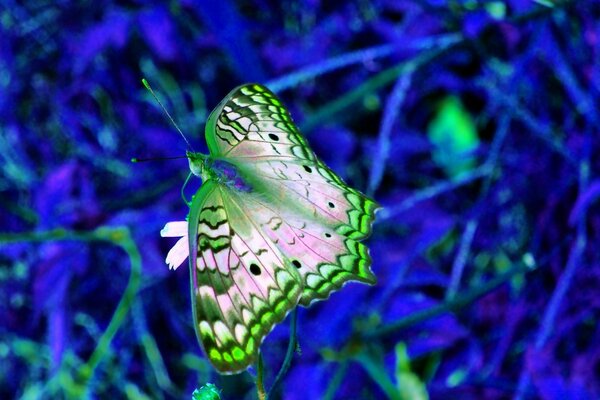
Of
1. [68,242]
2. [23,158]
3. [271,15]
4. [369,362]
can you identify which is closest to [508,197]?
[369,362]

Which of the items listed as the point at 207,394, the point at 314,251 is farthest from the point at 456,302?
the point at 207,394

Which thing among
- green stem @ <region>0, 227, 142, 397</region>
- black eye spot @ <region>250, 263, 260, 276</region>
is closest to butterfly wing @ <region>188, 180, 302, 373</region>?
black eye spot @ <region>250, 263, 260, 276</region>

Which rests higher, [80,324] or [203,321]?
[80,324]

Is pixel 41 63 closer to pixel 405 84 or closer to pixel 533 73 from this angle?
pixel 405 84

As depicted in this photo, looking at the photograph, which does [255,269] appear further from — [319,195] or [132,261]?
[132,261]

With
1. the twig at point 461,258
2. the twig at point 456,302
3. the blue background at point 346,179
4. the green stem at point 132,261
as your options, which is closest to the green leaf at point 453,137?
the blue background at point 346,179

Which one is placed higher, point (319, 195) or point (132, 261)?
point (132, 261)
